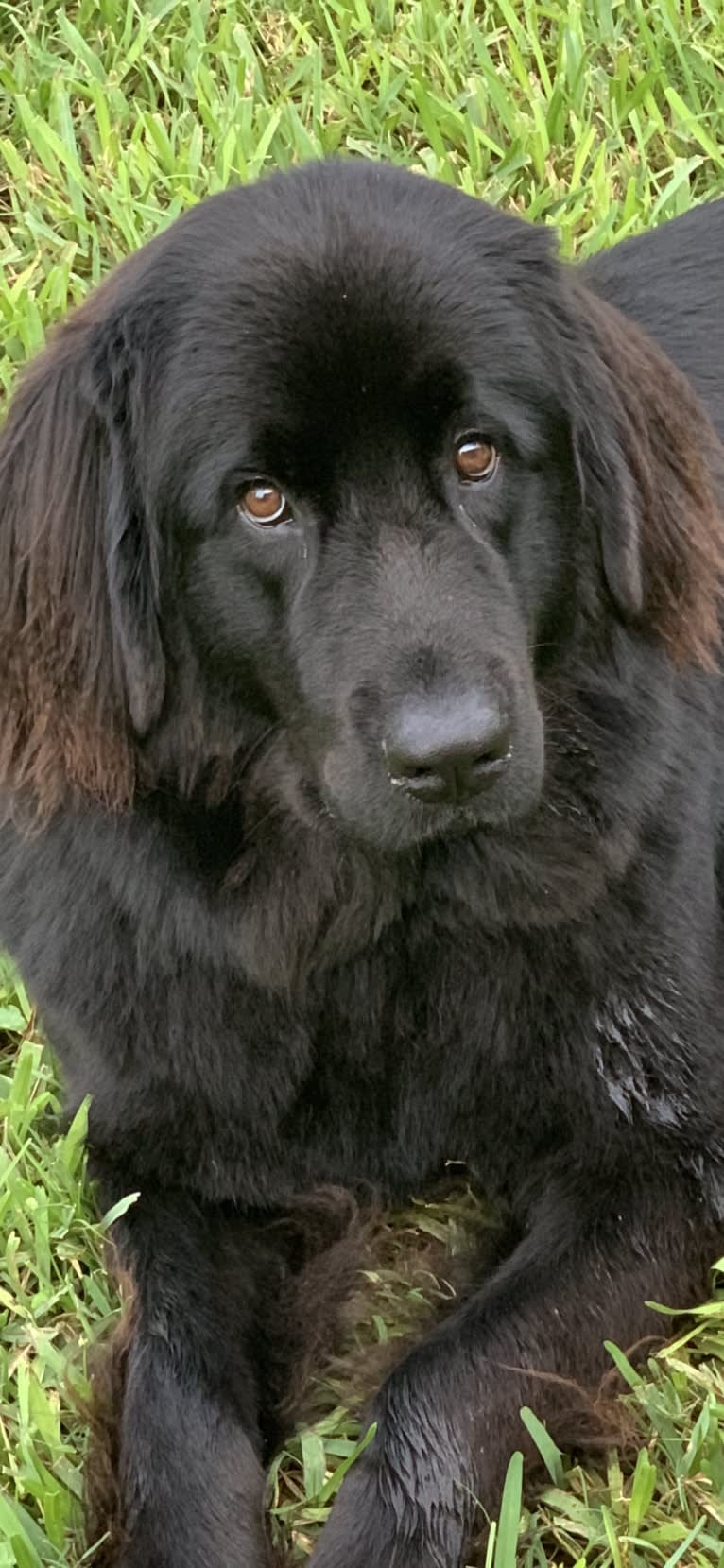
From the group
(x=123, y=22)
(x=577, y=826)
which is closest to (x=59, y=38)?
(x=123, y=22)

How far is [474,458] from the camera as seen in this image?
9.36 feet

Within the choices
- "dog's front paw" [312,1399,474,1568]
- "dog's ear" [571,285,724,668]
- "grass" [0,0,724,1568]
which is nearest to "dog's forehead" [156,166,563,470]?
"dog's ear" [571,285,724,668]

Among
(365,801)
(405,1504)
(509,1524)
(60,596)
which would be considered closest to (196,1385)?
(405,1504)

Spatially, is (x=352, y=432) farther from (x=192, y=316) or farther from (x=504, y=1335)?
(x=504, y=1335)

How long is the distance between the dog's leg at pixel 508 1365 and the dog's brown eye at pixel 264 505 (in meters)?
1.11

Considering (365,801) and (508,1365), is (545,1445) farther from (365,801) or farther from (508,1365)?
(365,801)

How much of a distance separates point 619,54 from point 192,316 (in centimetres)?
280

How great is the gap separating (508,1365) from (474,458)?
50.0 inches

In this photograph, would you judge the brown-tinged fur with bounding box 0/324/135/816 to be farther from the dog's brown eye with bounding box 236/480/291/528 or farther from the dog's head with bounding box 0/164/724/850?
the dog's brown eye with bounding box 236/480/291/528

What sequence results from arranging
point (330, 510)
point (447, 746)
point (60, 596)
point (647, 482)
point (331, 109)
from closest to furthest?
point (447, 746)
point (330, 510)
point (60, 596)
point (647, 482)
point (331, 109)

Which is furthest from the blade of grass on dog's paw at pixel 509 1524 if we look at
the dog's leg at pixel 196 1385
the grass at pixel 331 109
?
the grass at pixel 331 109

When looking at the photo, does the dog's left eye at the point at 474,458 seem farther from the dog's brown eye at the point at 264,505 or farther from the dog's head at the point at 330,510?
the dog's brown eye at the point at 264,505

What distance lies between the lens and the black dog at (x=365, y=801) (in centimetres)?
277

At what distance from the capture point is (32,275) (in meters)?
4.90
